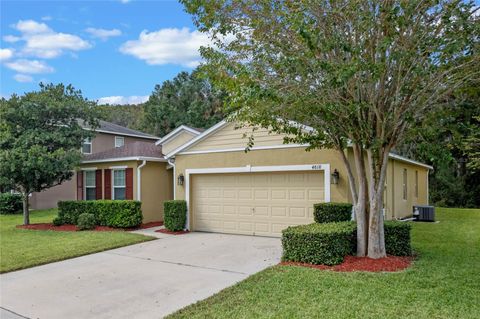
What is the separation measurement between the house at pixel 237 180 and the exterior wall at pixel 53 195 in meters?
7.09

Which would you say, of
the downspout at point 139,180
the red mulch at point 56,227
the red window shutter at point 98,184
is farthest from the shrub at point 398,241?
the red window shutter at point 98,184

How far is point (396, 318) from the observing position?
4.46 meters

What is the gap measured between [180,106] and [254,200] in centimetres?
2401

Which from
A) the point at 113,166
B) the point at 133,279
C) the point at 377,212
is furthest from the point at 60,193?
the point at 377,212

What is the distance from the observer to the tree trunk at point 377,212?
741cm

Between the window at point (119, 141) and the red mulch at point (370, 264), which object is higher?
the window at point (119, 141)

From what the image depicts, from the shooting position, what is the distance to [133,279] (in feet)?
22.8

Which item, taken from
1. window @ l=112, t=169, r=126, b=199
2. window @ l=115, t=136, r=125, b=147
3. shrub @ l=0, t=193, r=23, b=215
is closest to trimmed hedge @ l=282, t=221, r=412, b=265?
window @ l=112, t=169, r=126, b=199

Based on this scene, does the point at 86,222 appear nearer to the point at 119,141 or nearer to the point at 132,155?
the point at 132,155

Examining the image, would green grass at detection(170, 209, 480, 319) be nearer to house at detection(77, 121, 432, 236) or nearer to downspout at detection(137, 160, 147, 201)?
house at detection(77, 121, 432, 236)

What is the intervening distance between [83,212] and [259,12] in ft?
35.0

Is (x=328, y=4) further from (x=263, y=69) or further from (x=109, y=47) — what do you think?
(x=109, y=47)

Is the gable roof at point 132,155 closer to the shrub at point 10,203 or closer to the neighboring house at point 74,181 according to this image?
the neighboring house at point 74,181

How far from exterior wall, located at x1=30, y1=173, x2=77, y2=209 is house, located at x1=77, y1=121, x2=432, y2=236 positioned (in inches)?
279
